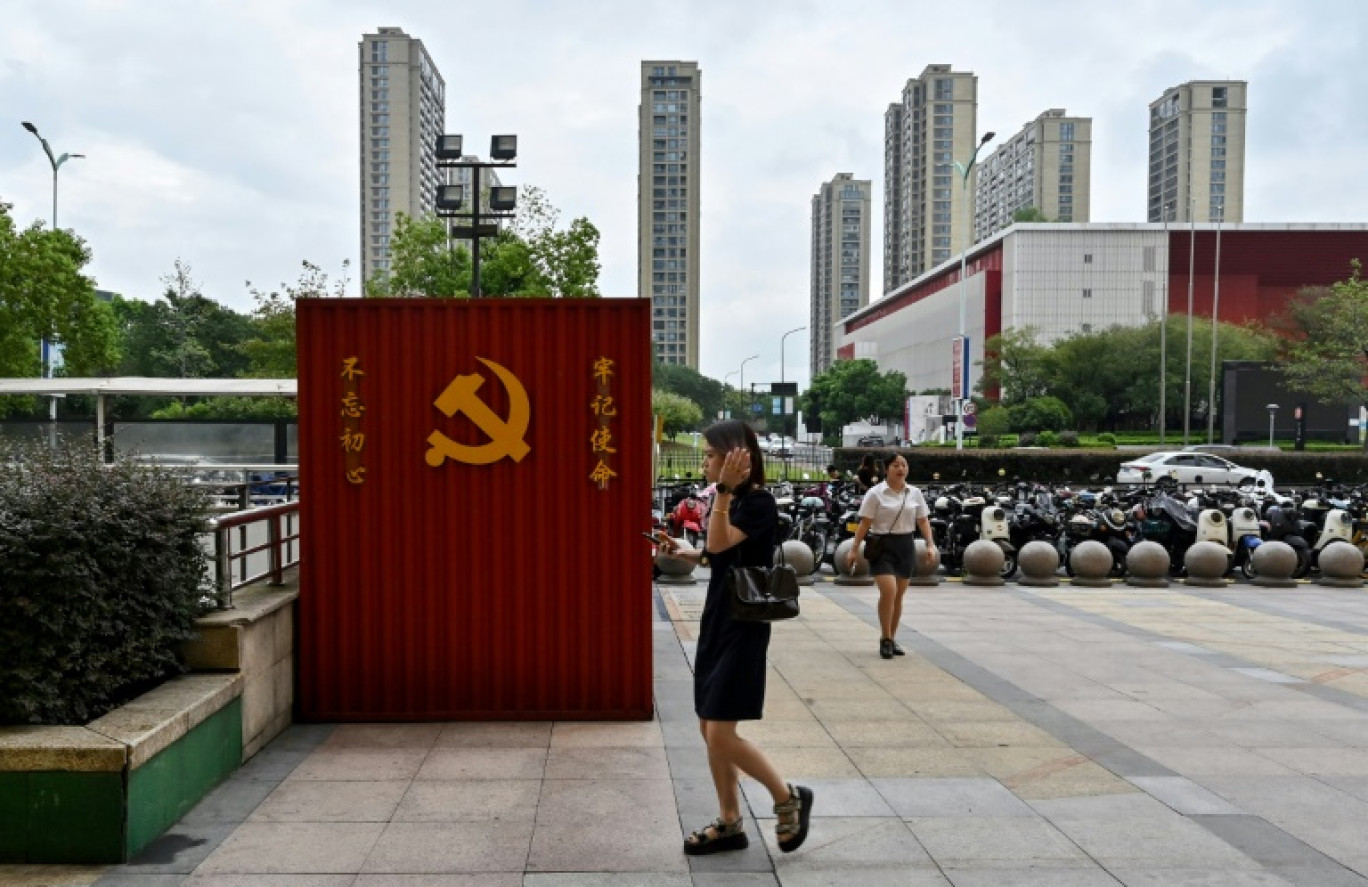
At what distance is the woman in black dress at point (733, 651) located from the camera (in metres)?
4.47

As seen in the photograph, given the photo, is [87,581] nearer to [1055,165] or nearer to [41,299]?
[41,299]

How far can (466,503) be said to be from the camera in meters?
6.64

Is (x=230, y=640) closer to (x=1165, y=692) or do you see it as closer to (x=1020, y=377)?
(x=1165, y=692)

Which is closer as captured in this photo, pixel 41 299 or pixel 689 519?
pixel 689 519

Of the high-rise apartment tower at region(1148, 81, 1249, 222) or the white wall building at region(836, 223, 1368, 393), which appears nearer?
the white wall building at region(836, 223, 1368, 393)

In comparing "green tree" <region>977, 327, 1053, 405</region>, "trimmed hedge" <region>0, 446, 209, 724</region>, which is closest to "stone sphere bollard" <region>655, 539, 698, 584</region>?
"trimmed hedge" <region>0, 446, 209, 724</region>

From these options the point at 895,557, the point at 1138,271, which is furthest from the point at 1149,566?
the point at 1138,271

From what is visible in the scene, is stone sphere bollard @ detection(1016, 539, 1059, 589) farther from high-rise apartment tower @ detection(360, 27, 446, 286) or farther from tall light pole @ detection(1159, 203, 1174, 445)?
high-rise apartment tower @ detection(360, 27, 446, 286)

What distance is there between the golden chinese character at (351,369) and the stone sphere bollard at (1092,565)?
10649 mm

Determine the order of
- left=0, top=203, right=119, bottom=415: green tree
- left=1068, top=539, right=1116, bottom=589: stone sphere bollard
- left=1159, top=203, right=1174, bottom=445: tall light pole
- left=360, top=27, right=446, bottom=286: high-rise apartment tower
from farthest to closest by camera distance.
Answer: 1. left=360, top=27, right=446, bottom=286: high-rise apartment tower
2. left=1159, top=203, right=1174, bottom=445: tall light pole
3. left=0, top=203, right=119, bottom=415: green tree
4. left=1068, top=539, right=1116, bottom=589: stone sphere bollard

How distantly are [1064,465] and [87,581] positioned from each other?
3388cm

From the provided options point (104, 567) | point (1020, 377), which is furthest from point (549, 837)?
point (1020, 377)

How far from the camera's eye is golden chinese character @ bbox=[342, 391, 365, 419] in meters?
6.56

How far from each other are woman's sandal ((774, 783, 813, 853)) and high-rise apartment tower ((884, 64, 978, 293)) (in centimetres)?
12661
